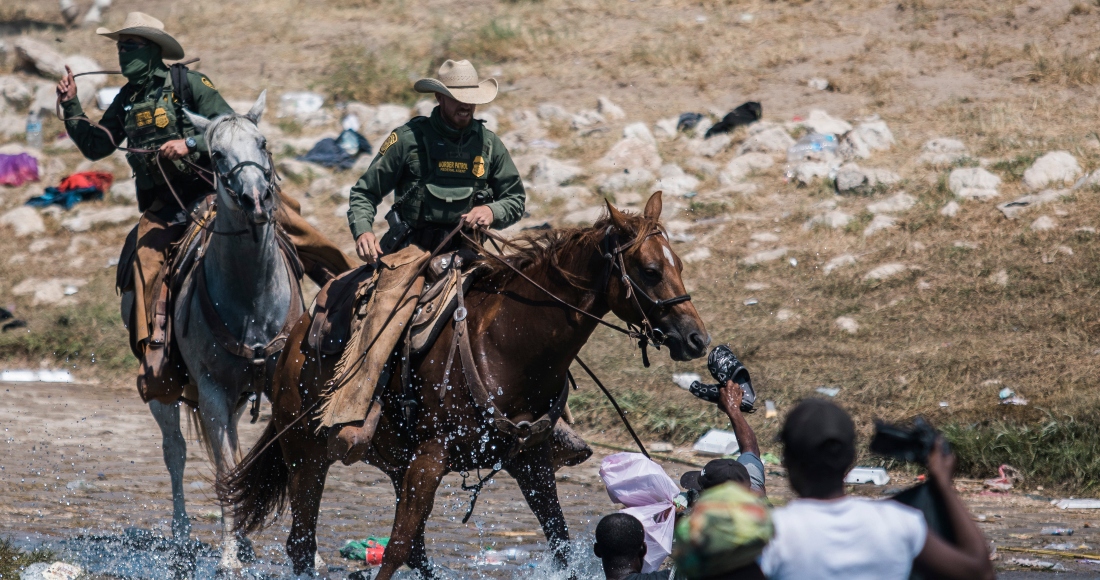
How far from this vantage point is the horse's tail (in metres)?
6.37

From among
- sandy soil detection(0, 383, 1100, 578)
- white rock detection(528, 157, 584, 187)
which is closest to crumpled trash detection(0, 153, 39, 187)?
sandy soil detection(0, 383, 1100, 578)

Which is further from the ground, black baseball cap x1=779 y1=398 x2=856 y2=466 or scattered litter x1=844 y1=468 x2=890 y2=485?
black baseball cap x1=779 y1=398 x2=856 y2=466

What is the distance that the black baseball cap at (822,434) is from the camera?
2613mm

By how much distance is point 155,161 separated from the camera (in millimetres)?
7281

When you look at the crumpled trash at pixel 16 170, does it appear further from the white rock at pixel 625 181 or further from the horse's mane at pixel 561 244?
the horse's mane at pixel 561 244

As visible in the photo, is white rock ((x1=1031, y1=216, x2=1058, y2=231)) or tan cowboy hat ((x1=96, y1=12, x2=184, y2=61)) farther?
white rock ((x1=1031, y1=216, x2=1058, y2=231))

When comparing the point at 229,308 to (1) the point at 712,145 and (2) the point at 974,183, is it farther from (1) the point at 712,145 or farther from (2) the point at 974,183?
(1) the point at 712,145

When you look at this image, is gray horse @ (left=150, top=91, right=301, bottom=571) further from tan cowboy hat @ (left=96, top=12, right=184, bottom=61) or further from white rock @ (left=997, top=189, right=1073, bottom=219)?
white rock @ (left=997, top=189, right=1073, bottom=219)

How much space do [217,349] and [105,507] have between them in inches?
61.9

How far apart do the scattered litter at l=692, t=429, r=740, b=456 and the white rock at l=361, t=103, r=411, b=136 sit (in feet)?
26.1

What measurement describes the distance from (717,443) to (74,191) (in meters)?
9.51

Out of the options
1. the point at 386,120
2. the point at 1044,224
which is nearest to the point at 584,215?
the point at 386,120

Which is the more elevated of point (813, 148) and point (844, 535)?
point (844, 535)

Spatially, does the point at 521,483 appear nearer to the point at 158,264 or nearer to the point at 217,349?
the point at 217,349
